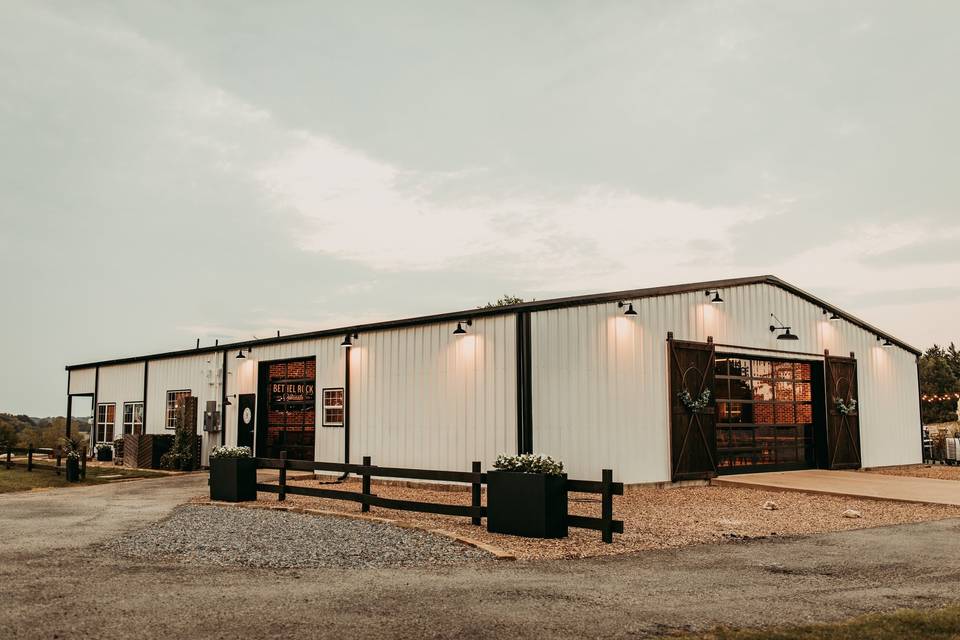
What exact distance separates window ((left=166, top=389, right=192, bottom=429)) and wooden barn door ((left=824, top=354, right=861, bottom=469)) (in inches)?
780

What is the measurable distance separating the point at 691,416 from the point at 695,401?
0.37 meters

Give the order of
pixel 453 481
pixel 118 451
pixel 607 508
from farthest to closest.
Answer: pixel 118 451, pixel 453 481, pixel 607 508

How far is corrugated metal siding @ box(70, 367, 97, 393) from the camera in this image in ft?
95.5

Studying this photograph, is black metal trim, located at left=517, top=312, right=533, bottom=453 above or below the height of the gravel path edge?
above

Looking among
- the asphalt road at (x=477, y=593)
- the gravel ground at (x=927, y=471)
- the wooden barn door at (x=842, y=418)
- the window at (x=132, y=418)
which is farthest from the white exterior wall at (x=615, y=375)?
the window at (x=132, y=418)

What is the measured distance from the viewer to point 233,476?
44.3 ft

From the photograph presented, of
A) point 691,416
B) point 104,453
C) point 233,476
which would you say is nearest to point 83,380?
point 104,453

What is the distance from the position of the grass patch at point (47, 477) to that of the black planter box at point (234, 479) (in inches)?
259

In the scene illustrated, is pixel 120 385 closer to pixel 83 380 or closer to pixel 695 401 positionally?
pixel 83 380

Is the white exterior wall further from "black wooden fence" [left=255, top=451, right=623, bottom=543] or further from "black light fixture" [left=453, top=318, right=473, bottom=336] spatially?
"black wooden fence" [left=255, top=451, right=623, bottom=543]

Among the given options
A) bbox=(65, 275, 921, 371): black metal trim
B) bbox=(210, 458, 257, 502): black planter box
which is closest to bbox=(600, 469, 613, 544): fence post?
bbox=(65, 275, 921, 371): black metal trim

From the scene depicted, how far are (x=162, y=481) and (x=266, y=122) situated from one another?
1092 cm

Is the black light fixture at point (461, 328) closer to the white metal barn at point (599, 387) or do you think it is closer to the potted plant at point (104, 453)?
the white metal barn at point (599, 387)

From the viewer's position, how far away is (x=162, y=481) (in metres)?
18.6
